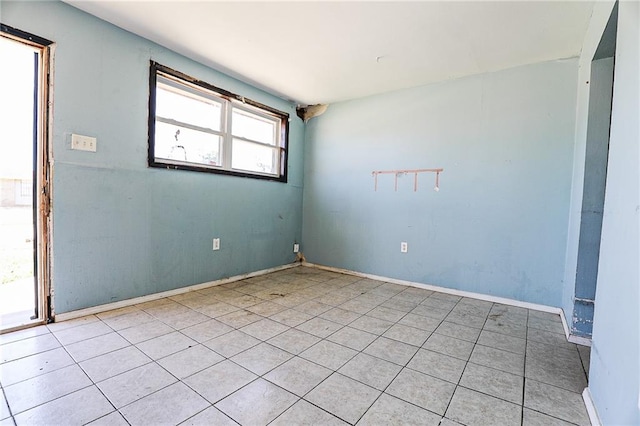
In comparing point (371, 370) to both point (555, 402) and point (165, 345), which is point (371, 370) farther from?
point (165, 345)

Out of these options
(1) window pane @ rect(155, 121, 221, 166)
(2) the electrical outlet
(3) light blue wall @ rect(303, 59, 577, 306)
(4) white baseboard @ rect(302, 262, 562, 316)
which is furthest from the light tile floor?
(1) window pane @ rect(155, 121, 221, 166)

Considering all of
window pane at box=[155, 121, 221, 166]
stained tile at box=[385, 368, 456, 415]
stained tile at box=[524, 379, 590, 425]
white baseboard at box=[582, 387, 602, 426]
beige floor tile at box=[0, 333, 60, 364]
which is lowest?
beige floor tile at box=[0, 333, 60, 364]

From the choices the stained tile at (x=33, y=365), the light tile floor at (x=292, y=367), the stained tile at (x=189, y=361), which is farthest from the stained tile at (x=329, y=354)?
the stained tile at (x=33, y=365)

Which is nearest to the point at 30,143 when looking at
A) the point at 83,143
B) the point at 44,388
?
the point at 83,143

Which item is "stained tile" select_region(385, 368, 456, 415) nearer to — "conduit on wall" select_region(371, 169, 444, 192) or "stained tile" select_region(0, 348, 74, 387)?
"stained tile" select_region(0, 348, 74, 387)

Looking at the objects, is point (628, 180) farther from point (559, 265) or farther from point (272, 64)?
point (272, 64)

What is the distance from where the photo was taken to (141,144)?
2.51 metres

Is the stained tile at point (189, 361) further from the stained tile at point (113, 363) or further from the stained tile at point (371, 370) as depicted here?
the stained tile at point (371, 370)

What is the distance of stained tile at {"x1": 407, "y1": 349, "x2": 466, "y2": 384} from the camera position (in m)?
1.58

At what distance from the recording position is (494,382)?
1.53 meters

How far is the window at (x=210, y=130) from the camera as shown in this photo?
268cm

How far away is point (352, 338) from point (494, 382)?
845mm

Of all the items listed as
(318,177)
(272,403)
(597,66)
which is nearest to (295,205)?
(318,177)

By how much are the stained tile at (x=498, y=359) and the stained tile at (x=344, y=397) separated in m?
0.78
